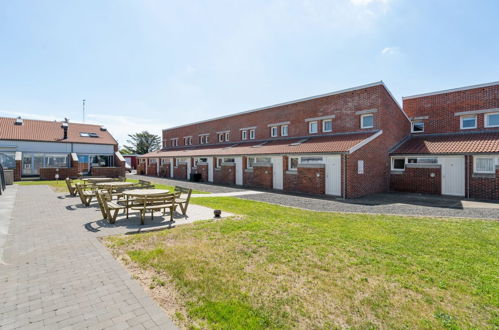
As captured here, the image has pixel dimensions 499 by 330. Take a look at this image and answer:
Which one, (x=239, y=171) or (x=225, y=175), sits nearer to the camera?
(x=239, y=171)

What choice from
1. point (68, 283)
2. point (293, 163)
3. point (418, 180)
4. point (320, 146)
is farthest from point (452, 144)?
point (68, 283)

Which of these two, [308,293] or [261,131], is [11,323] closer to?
[308,293]

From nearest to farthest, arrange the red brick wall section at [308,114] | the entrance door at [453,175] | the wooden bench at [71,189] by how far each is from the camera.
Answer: the wooden bench at [71,189], the entrance door at [453,175], the red brick wall section at [308,114]

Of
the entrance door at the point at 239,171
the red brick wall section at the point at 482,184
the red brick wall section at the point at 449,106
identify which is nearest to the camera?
the red brick wall section at the point at 482,184

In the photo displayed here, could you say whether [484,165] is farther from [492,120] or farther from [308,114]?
[308,114]

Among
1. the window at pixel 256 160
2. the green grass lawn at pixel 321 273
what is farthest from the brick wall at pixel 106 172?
the green grass lawn at pixel 321 273

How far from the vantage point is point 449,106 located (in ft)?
63.2

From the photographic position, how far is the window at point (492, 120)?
17.2m

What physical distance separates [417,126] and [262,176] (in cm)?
1342

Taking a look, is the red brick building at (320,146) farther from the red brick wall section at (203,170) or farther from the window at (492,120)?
the window at (492,120)

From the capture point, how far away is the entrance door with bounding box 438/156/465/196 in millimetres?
15773

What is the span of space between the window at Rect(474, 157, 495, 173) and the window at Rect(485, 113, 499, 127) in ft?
13.1

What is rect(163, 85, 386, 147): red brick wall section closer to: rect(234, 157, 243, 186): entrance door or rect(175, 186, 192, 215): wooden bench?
rect(234, 157, 243, 186): entrance door

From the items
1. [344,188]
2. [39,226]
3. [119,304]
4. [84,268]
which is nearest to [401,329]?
[119,304]
